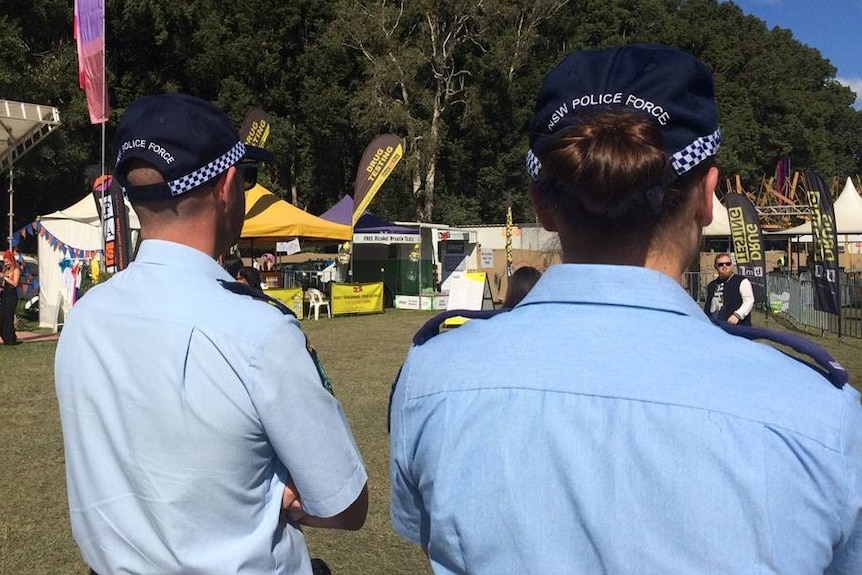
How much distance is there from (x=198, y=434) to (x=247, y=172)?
771mm

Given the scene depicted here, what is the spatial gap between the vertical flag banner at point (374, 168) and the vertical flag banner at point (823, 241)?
11371mm

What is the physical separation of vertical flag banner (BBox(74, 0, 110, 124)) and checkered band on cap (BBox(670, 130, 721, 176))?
1537 centimetres

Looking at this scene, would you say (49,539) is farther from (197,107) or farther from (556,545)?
(556,545)

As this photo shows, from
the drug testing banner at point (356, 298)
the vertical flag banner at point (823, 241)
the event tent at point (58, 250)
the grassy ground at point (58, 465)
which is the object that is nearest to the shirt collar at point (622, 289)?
the grassy ground at point (58, 465)

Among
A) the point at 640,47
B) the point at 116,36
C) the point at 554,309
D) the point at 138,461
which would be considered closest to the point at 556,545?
the point at 554,309

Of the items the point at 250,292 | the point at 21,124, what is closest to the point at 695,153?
the point at 250,292

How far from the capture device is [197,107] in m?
1.79

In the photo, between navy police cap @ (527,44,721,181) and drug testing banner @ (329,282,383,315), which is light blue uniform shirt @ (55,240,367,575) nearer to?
navy police cap @ (527,44,721,181)

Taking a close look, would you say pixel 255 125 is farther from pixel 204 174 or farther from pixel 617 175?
pixel 617 175

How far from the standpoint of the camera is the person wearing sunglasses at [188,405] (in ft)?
5.02

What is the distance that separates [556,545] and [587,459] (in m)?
0.14

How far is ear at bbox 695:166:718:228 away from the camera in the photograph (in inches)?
45.9

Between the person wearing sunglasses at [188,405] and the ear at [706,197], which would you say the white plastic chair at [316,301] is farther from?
the ear at [706,197]

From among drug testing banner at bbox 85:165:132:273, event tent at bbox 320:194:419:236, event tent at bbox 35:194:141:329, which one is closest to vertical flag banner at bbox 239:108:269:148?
event tent at bbox 320:194:419:236
